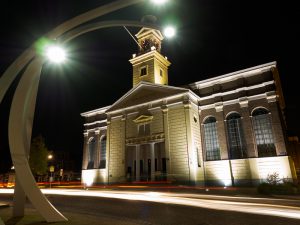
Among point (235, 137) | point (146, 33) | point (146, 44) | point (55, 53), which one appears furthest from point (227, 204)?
point (146, 33)

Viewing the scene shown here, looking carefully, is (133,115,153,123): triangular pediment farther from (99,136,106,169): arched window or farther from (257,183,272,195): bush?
(257,183,272,195): bush

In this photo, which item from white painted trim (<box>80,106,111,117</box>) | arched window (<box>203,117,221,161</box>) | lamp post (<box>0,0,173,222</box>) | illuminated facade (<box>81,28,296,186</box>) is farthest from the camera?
white painted trim (<box>80,106,111,117</box>)

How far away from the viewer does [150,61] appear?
1640 inches

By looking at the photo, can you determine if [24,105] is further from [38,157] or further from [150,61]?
[38,157]

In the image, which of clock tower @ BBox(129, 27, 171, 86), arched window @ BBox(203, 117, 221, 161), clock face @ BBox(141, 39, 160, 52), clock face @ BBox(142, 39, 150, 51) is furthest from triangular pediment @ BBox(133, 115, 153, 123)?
clock face @ BBox(142, 39, 150, 51)

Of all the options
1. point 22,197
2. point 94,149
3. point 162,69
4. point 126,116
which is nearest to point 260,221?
point 22,197

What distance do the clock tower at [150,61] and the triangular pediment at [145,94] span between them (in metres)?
2.48

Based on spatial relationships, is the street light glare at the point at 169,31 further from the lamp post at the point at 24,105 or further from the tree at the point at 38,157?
the tree at the point at 38,157

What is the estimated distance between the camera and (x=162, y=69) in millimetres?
43250

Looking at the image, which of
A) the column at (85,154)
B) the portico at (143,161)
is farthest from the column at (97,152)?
the portico at (143,161)

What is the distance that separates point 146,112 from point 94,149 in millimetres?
15383

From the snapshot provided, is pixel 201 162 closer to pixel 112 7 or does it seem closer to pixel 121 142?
pixel 121 142

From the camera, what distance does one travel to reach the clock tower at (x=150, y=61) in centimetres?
4125

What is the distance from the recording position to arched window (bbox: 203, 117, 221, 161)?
3441cm
